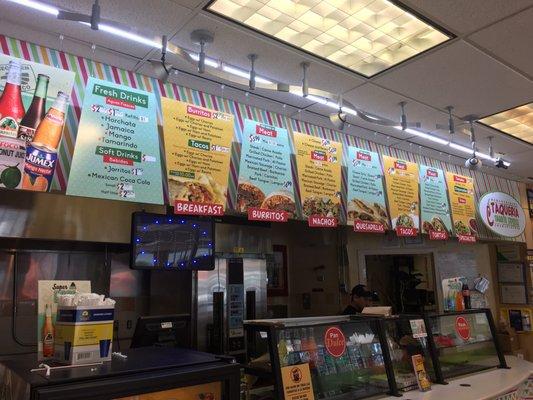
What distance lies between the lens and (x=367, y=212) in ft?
14.6

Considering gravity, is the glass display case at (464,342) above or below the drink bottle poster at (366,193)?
below

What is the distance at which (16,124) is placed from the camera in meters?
2.64

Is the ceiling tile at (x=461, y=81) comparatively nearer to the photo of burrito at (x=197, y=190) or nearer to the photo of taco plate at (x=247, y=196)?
the photo of taco plate at (x=247, y=196)

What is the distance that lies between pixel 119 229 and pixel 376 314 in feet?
7.08

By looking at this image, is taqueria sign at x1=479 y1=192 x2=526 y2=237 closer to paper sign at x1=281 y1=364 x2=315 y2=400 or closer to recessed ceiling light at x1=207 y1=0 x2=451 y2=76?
recessed ceiling light at x1=207 y1=0 x2=451 y2=76

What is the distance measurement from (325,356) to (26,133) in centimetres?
216

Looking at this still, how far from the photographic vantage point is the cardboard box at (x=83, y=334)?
5.27 ft

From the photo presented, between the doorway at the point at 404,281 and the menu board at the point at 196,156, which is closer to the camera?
the menu board at the point at 196,156

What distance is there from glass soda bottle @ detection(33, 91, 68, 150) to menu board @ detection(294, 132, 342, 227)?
1.86 m

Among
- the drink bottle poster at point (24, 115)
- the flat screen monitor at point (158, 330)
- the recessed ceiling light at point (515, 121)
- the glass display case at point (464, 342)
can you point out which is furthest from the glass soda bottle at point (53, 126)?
the recessed ceiling light at point (515, 121)

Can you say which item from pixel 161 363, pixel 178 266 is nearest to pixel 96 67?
pixel 178 266

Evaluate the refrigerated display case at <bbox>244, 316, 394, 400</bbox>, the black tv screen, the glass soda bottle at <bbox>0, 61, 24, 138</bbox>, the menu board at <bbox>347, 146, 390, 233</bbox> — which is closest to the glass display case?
the refrigerated display case at <bbox>244, 316, 394, 400</bbox>

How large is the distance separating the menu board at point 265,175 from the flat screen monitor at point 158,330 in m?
1.08

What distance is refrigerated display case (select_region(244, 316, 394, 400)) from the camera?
2359 mm
